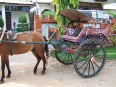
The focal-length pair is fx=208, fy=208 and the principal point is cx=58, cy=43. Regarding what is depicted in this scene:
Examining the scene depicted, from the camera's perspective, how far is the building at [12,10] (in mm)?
19562

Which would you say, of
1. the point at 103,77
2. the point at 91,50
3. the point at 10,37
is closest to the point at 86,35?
the point at 91,50

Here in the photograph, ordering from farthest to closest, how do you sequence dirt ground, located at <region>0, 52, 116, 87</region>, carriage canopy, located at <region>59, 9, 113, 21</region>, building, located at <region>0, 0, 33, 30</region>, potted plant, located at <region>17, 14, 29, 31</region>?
potted plant, located at <region>17, 14, 29, 31</region> < building, located at <region>0, 0, 33, 30</region> < carriage canopy, located at <region>59, 9, 113, 21</region> < dirt ground, located at <region>0, 52, 116, 87</region>

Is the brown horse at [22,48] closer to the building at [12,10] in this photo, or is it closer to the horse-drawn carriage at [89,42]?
the horse-drawn carriage at [89,42]

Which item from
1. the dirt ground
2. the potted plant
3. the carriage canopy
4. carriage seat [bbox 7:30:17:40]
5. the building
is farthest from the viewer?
the potted plant

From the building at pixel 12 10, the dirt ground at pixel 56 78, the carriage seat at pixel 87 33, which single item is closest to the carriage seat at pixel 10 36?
the dirt ground at pixel 56 78

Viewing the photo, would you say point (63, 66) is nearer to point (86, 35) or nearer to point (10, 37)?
point (86, 35)

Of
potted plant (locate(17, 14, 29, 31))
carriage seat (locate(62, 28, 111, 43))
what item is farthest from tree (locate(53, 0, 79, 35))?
potted plant (locate(17, 14, 29, 31))

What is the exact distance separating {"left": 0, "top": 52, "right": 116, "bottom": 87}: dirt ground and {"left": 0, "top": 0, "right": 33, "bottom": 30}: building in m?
13.5

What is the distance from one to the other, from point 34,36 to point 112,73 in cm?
255

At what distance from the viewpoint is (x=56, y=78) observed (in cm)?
569

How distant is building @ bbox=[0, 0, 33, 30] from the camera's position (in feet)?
64.2

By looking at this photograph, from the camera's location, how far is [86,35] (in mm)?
5695

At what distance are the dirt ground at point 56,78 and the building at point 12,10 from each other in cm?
1346

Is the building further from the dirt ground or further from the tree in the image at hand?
the dirt ground
